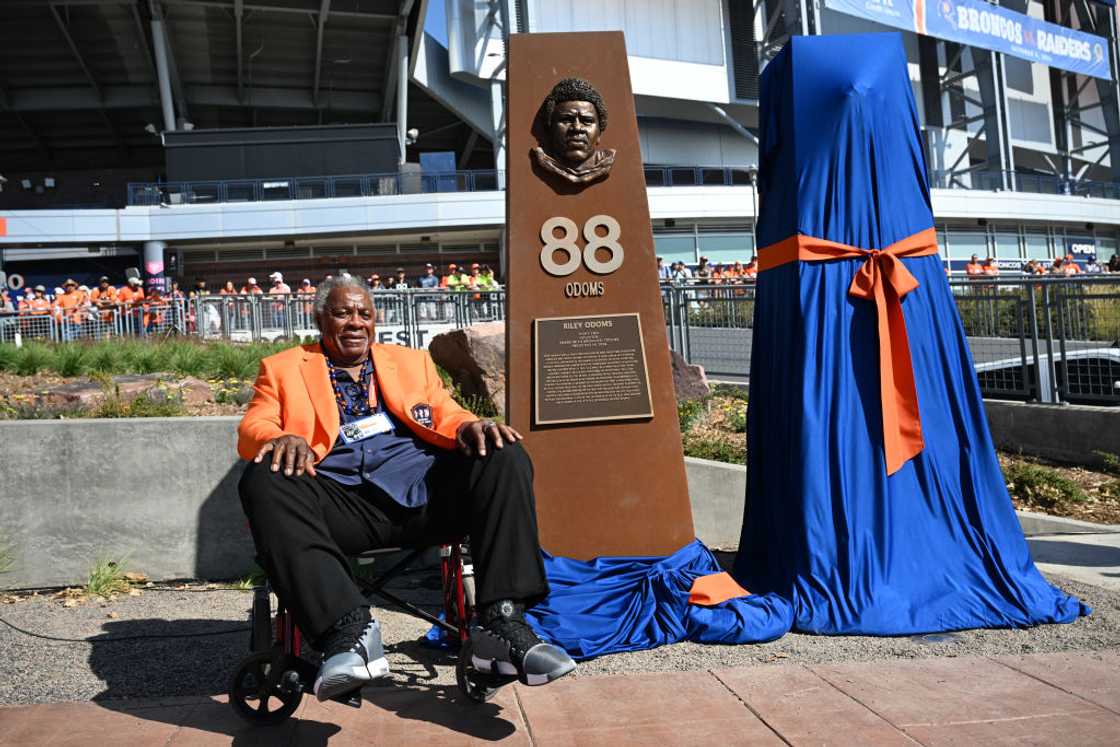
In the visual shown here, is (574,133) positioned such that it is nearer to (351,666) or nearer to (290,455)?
(290,455)

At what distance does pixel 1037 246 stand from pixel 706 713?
5039 centimetres

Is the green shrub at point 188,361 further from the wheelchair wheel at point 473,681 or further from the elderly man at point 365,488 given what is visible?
the wheelchair wheel at point 473,681

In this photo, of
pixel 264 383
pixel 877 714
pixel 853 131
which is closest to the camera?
pixel 877 714

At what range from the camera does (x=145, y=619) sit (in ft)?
17.2

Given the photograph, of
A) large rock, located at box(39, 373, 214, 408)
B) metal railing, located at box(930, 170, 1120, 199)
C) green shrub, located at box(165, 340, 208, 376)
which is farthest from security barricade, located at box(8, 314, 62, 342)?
metal railing, located at box(930, 170, 1120, 199)

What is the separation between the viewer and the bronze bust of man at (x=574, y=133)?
5.30 meters

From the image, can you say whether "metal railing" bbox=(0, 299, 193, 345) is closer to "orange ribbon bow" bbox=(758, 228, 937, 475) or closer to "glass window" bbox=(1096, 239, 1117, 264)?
"orange ribbon bow" bbox=(758, 228, 937, 475)

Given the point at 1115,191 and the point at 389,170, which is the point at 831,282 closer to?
the point at 389,170

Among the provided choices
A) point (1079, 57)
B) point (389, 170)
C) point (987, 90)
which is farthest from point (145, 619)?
point (1079, 57)

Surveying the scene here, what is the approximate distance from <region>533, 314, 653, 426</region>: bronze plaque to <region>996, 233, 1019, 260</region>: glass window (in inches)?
1791

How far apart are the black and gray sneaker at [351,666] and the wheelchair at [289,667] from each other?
8 centimetres

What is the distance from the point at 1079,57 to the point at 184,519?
54.7m

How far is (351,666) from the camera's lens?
3.16 meters

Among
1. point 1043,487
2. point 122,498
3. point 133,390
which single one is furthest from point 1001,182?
point 122,498
